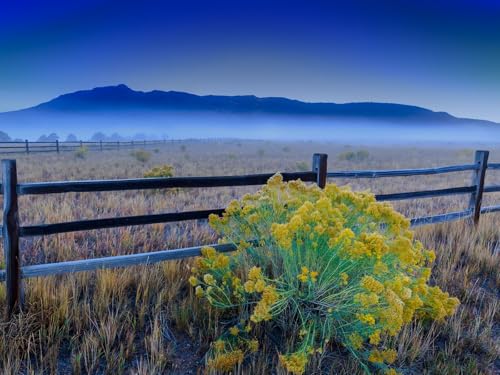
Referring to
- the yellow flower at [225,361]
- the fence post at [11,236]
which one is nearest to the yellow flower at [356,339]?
the yellow flower at [225,361]

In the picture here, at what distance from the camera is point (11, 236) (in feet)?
9.72

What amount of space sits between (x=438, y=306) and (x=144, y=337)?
2.50 meters

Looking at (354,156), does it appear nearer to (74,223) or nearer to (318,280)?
(318,280)

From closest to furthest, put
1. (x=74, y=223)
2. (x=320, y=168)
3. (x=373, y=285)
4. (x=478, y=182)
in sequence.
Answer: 1. (x=373, y=285)
2. (x=74, y=223)
3. (x=320, y=168)
4. (x=478, y=182)

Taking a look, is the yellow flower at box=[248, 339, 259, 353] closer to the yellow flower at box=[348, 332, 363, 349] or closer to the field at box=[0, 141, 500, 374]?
the field at box=[0, 141, 500, 374]

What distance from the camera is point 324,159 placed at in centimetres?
440

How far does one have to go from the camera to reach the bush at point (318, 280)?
240 cm

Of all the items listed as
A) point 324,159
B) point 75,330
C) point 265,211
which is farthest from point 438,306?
point 75,330

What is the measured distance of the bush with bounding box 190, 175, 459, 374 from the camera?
240 centimetres

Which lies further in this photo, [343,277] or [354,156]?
[354,156]

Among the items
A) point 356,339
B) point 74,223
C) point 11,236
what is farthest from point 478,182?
point 11,236

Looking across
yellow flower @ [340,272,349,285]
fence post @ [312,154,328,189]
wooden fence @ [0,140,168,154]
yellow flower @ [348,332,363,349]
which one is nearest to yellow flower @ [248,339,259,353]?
yellow flower @ [348,332,363,349]

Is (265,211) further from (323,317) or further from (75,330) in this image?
(75,330)

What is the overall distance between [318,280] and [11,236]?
2612 mm
